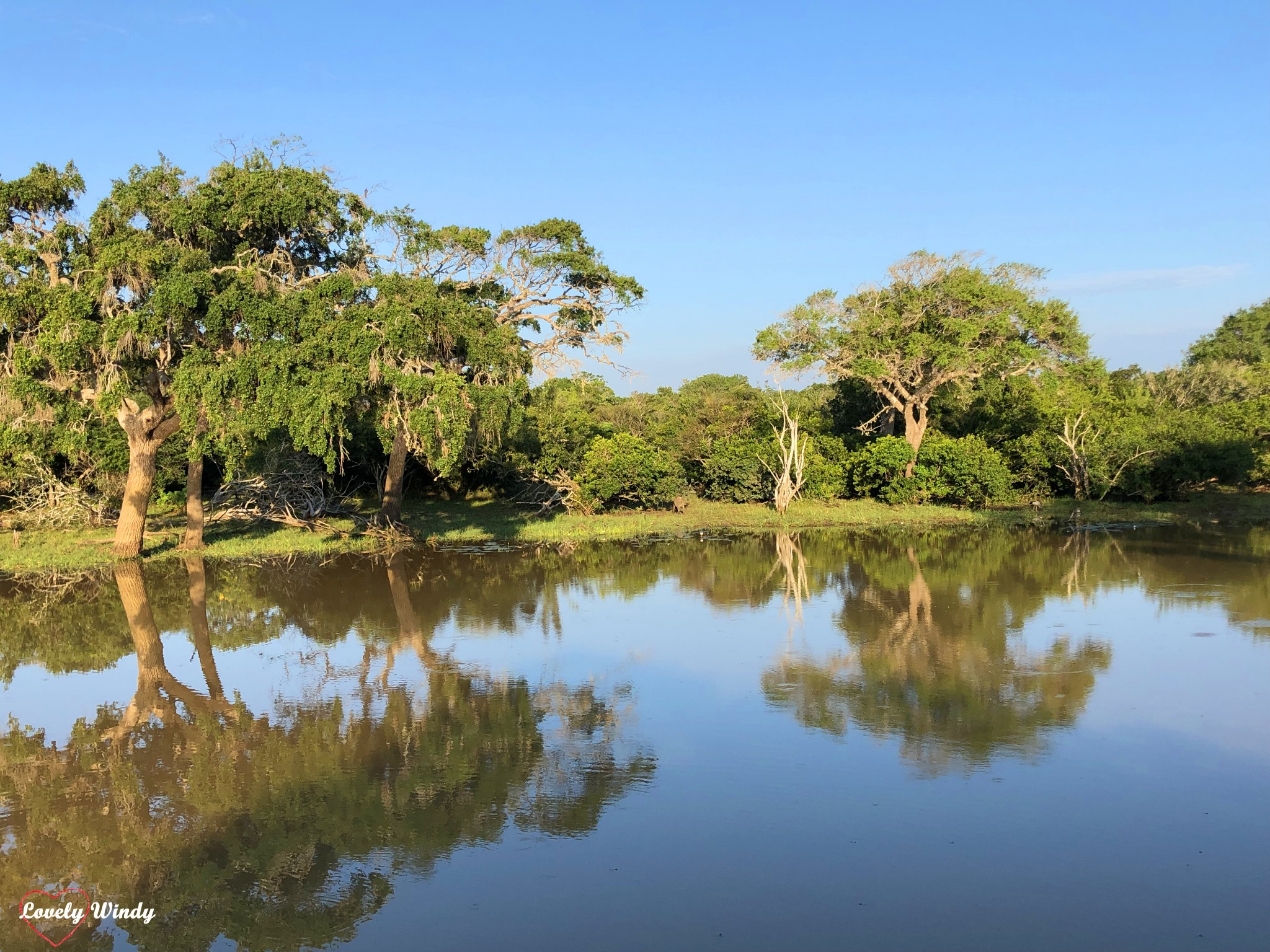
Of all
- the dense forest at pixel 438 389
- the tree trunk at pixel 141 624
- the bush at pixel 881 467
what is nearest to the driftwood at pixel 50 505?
the dense forest at pixel 438 389

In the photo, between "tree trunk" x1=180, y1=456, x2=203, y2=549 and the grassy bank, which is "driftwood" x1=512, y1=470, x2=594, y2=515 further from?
"tree trunk" x1=180, y1=456, x2=203, y2=549

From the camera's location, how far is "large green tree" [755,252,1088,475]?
2433 cm

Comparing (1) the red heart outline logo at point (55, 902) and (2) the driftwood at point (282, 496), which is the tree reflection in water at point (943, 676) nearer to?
(1) the red heart outline logo at point (55, 902)

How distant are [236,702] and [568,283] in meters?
12.4

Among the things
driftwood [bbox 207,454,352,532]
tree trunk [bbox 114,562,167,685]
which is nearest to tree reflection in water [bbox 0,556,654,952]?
tree trunk [bbox 114,562,167,685]

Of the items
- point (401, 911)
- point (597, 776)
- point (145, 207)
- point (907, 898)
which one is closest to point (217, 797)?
point (401, 911)

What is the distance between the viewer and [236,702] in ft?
28.0

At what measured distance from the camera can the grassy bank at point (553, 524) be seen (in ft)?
56.9

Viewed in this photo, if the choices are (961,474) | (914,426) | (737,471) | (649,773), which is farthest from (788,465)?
(649,773)

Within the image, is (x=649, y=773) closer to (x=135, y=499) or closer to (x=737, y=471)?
(x=135, y=499)

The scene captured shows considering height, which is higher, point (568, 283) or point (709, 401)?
point (568, 283)

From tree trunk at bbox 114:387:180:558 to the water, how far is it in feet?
13.7

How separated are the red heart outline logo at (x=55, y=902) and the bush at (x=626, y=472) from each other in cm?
1803

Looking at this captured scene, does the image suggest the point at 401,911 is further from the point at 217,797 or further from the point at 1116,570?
the point at 1116,570
